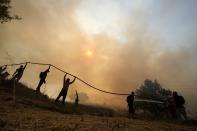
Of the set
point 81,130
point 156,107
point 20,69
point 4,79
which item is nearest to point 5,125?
point 81,130

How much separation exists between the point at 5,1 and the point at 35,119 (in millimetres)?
21795

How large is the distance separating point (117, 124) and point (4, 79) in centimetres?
1722

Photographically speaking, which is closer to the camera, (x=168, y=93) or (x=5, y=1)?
(x=5, y=1)

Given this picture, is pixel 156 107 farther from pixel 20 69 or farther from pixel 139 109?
pixel 20 69

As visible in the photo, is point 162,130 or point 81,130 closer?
Result: point 81,130

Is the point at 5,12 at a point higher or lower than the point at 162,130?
higher

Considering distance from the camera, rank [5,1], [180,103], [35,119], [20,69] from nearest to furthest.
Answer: [35,119], [180,103], [20,69], [5,1]

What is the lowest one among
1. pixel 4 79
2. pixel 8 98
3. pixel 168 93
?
pixel 8 98

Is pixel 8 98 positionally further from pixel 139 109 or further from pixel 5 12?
pixel 139 109

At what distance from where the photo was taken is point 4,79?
2831cm

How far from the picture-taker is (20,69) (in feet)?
87.1

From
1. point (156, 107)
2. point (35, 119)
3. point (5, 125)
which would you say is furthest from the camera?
point (156, 107)

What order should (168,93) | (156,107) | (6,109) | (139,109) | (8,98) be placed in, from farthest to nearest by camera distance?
(168,93) < (139,109) < (156,107) < (8,98) < (6,109)

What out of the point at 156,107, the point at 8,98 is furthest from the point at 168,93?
the point at 8,98
